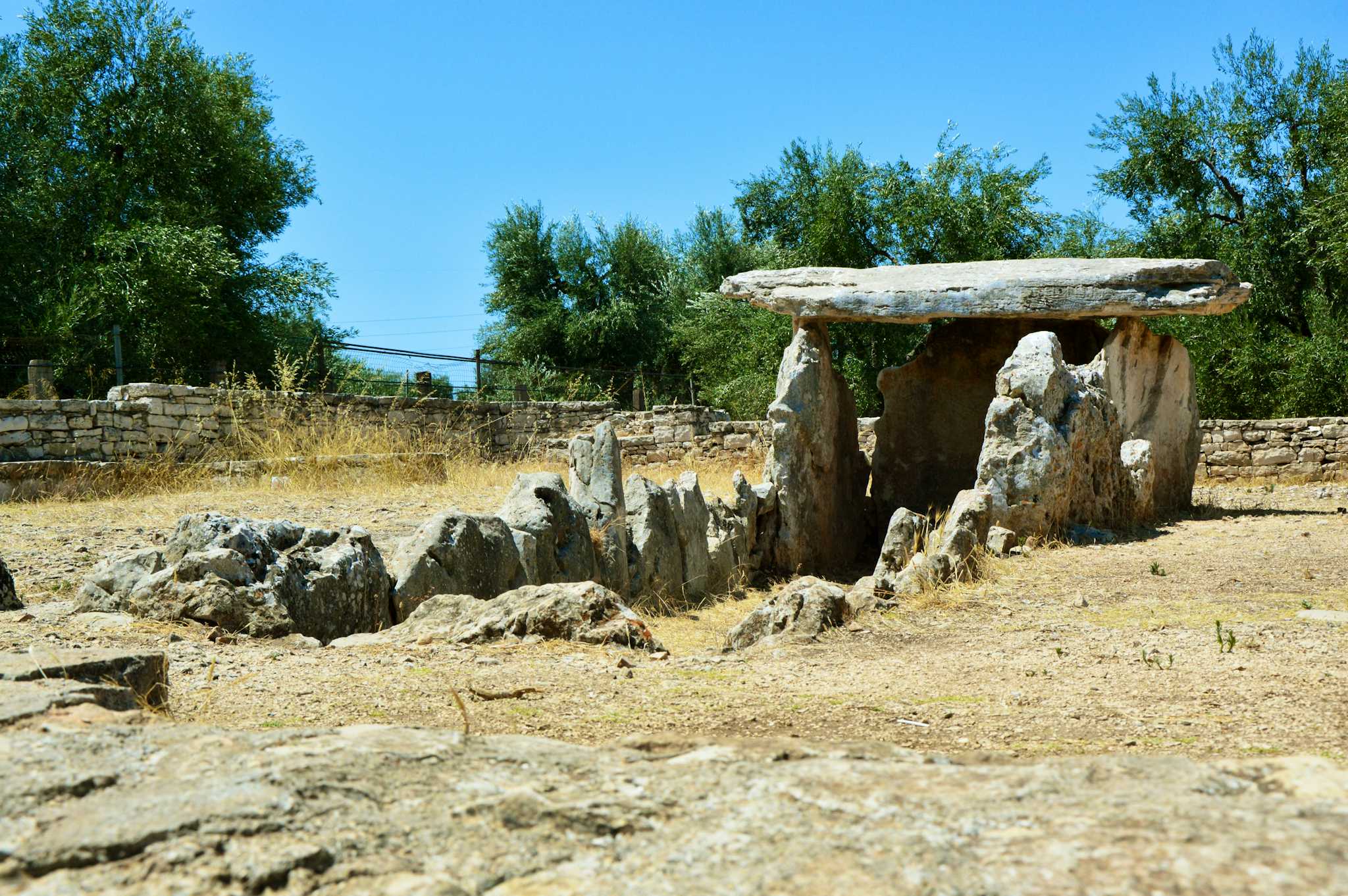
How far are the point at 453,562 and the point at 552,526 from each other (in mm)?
1148

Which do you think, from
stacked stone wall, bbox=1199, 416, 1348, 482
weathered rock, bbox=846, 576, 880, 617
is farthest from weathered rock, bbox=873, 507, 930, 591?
stacked stone wall, bbox=1199, 416, 1348, 482

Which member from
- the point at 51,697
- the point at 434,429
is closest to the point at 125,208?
the point at 434,429

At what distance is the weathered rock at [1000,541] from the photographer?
8742 millimetres

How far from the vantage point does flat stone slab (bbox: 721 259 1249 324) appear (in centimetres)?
1052

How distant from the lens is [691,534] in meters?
9.49

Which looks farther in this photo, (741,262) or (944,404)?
(741,262)

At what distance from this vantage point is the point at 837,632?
20.2 feet

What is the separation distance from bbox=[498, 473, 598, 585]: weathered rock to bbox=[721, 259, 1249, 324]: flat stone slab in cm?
412

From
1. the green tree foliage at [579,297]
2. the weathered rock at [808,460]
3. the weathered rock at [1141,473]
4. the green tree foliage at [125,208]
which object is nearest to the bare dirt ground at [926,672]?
the weathered rock at [1141,473]

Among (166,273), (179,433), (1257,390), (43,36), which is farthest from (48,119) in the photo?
(1257,390)

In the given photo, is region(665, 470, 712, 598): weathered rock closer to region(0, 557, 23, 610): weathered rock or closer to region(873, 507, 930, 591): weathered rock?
region(873, 507, 930, 591): weathered rock

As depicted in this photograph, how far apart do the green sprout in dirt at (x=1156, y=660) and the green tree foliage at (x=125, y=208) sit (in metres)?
15.0

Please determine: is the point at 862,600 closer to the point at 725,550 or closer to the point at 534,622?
the point at 534,622

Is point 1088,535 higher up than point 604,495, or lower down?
lower down
